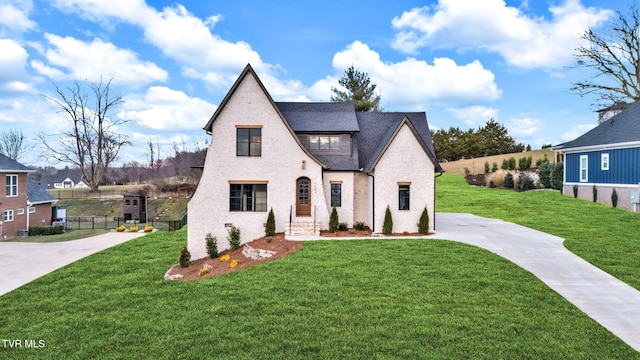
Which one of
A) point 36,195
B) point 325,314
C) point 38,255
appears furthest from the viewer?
point 36,195

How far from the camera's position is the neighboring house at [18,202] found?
88.8 feet

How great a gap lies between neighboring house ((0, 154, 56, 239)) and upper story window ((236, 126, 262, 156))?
878 inches

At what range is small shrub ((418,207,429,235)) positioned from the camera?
17.7 m

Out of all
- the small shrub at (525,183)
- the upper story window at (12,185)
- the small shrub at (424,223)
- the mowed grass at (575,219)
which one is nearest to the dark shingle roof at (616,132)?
the mowed grass at (575,219)

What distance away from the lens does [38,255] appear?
19.5 meters

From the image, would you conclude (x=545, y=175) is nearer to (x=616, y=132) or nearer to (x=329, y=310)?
(x=616, y=132)

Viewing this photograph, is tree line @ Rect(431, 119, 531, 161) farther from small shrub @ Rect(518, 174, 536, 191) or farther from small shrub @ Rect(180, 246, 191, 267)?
small shrub @ Rect(180, 246, 191, 267)

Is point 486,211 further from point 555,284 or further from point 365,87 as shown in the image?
point 365,87

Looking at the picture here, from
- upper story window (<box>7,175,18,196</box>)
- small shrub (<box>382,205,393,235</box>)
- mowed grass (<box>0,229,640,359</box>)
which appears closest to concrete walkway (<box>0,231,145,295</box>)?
mowed grass (<box>0,229,640,359</box>)

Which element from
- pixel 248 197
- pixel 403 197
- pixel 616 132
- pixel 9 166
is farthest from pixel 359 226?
pixel 9 166

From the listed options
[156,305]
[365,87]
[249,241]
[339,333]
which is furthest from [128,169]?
[339,333]

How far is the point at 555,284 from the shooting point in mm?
10914

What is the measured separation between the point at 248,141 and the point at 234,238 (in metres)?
5.03

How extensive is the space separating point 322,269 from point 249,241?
6702 millimetres
